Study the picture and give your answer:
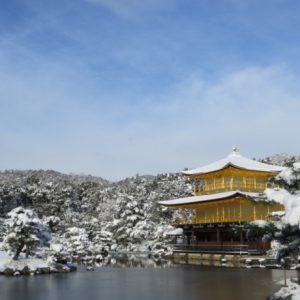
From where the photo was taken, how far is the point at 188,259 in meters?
40.4

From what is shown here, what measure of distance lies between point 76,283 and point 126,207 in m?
35.3

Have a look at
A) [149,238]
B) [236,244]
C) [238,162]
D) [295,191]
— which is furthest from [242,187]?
[295,191]

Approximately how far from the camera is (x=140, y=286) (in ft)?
67.5

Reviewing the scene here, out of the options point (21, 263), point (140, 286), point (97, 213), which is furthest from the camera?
point (97, 213)

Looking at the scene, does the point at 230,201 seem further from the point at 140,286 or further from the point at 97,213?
the point at 97,213

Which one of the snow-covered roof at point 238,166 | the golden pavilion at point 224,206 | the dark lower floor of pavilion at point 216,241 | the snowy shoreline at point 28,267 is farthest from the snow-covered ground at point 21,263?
the snow-covered roof at point 238,166

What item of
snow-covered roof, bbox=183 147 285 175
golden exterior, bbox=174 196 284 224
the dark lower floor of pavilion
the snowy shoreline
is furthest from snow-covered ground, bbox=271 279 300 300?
snow-covered roof, bbox=183 147 285 175

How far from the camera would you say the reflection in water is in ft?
57.5

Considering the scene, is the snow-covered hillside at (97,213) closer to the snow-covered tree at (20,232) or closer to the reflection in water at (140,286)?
the snow-covered tree at (20,232)

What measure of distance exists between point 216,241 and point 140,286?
21.2 meters

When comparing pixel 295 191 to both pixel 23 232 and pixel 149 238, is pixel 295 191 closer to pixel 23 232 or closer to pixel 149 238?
pixel 23 232

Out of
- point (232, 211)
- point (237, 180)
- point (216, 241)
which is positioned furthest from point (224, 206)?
point (237, 180)

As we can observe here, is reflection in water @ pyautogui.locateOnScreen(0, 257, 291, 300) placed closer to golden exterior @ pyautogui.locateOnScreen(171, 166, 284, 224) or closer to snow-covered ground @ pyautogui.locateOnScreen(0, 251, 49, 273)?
snow-covered ground @ pyautogui.locateOnScreen(0, 251, 49, 273)

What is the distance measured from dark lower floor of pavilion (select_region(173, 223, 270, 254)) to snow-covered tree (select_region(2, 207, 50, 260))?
14152 millimetres
